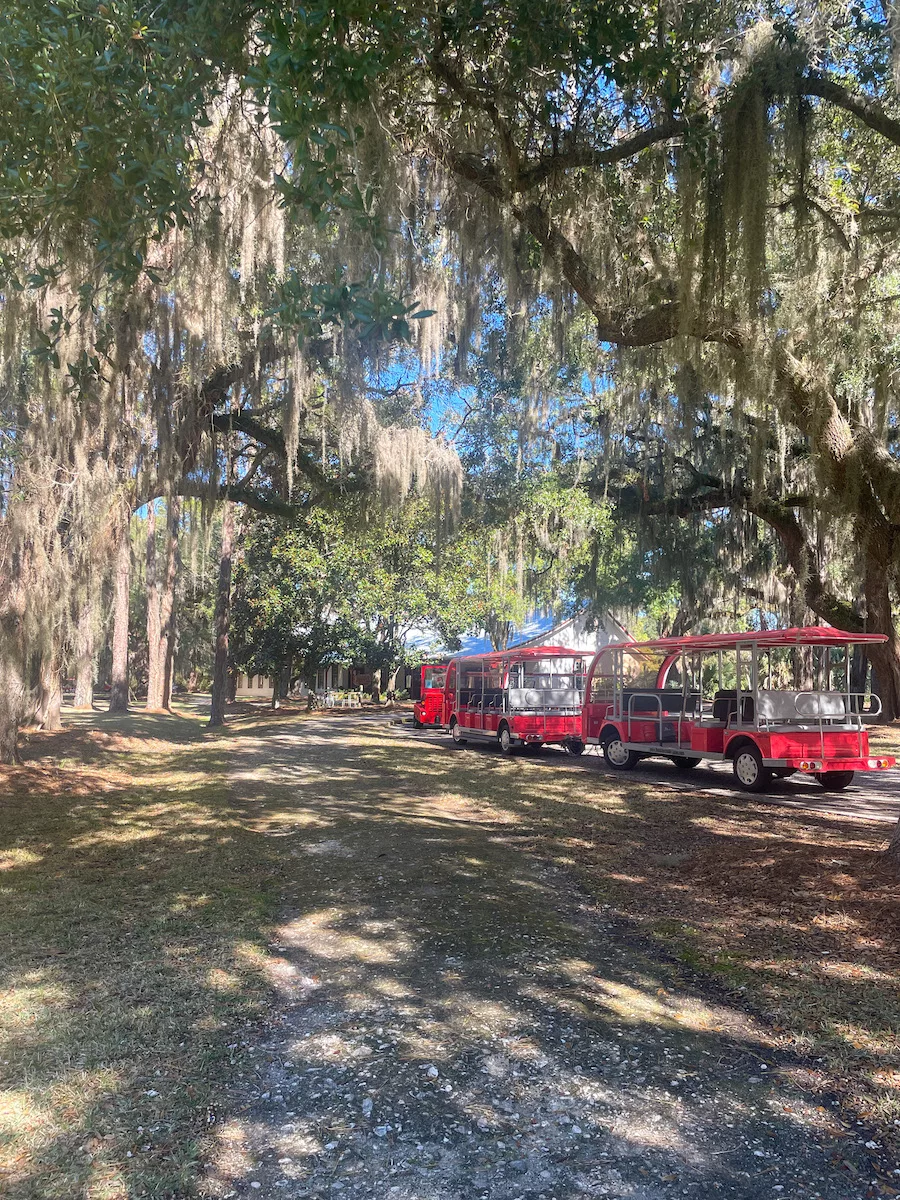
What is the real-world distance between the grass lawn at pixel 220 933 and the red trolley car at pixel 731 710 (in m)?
1.05

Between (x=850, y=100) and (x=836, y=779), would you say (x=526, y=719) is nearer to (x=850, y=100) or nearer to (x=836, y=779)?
(x=836, y=779)

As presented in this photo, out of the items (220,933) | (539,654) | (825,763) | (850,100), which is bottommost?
(220,933)

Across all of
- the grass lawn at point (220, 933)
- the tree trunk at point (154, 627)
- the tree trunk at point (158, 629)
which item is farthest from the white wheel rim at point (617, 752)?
the tree trunk at point (154, 627)

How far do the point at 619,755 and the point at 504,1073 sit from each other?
1165 cm

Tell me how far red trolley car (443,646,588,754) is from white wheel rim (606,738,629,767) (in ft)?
6.66

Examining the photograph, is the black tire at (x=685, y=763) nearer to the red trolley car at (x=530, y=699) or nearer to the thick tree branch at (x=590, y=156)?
the red trolley car at (x=530, y=699)

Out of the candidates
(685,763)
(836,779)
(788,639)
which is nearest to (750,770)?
(836,779)

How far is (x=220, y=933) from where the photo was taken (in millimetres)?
5035

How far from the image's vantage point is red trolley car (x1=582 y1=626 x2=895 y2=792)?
11047 millimetres

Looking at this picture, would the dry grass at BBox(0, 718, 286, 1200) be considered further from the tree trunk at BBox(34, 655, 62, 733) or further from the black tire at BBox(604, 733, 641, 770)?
the tree trunk at BBox(34, 655, 62, 733)

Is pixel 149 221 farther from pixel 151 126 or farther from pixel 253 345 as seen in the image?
pixel 253 345

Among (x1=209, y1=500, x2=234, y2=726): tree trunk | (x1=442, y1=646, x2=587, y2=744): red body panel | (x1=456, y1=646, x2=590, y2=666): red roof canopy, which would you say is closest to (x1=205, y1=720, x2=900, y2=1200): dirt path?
(x1=442, y1=646, x2=587, y2=744): red body panel

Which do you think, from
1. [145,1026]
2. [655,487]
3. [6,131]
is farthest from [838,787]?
[6,131]

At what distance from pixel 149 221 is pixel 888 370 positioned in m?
7.78
